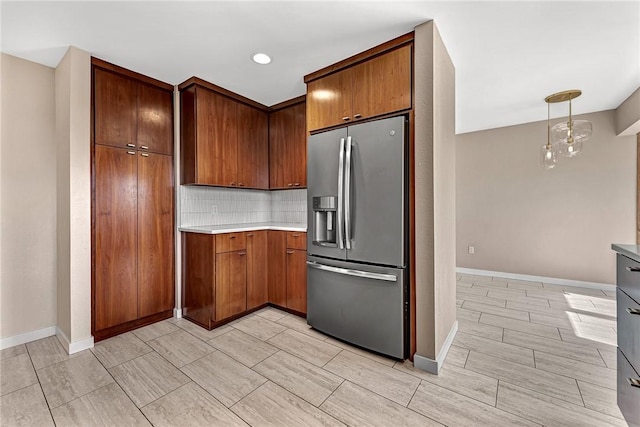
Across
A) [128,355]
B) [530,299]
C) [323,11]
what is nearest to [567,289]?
[530,299]

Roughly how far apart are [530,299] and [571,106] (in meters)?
2.62

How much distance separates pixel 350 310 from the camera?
2.34m

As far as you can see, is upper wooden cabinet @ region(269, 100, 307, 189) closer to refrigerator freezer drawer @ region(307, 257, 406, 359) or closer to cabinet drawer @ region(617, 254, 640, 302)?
refrigerator freezer drawer @ region(307, 257, 406, 359)

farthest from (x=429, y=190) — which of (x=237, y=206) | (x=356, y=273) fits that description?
(x=237, y=206)

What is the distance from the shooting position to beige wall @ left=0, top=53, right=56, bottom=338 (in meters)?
2.32

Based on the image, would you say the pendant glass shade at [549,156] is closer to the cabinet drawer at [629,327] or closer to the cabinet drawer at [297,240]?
the cabinet drawer at [629,327]

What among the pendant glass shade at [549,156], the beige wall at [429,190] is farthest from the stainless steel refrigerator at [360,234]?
the pendant glass shade at [549,156]

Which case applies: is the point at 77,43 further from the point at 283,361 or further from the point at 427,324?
the point at 427,324

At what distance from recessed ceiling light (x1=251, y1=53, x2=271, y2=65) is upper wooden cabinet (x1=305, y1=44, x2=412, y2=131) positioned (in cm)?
41

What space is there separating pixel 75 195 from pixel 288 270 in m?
1.97

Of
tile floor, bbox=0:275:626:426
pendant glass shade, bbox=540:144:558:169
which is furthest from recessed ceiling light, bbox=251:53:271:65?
pendant glass shade, bbox=540:144:558:169

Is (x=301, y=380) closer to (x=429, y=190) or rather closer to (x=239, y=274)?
(x=239, y=274)

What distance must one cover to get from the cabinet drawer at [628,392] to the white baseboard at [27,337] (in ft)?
13.3

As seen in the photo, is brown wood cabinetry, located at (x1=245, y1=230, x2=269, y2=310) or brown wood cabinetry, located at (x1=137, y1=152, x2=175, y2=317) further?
brown wood cabinetry, located at (x1=245, y1=230, x2=269, y2=310)
